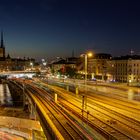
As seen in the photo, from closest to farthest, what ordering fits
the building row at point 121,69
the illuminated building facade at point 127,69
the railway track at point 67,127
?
the railway track at point 67,127 → the illuminated building facade at point 127,69 → the building row at point 121,69

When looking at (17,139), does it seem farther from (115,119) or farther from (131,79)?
(131,79)

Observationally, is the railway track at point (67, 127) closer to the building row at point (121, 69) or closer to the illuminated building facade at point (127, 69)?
the building row at point (121, 69)

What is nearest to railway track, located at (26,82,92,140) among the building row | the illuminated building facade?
the building row

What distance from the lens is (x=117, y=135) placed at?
28156mm

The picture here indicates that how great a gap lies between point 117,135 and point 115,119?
812cm

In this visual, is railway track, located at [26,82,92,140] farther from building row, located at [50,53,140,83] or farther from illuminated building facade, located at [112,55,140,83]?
illuminated building facade, located at [112,55,140,83]

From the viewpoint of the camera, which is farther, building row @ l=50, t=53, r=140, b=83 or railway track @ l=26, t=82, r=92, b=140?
building row @ l=50, t=53, r=140, b=83

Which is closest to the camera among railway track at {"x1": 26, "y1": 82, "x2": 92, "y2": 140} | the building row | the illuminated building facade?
railway track at {"x1": 26, "y1": 82, "x2": 92, "y2": 140}

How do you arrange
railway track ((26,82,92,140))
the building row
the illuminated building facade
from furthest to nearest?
the building row → the illuminated building facade → railway track ((26,82,92,140))

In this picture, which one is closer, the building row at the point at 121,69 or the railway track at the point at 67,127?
the railway track at the point at 67,127

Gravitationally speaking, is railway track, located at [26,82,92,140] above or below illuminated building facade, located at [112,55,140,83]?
below

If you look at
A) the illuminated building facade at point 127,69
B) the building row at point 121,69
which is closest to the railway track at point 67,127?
the building row at point 121,69

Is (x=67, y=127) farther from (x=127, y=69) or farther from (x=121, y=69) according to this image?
(x=121, y=69)

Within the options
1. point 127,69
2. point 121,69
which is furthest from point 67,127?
Answer: point 121,69
